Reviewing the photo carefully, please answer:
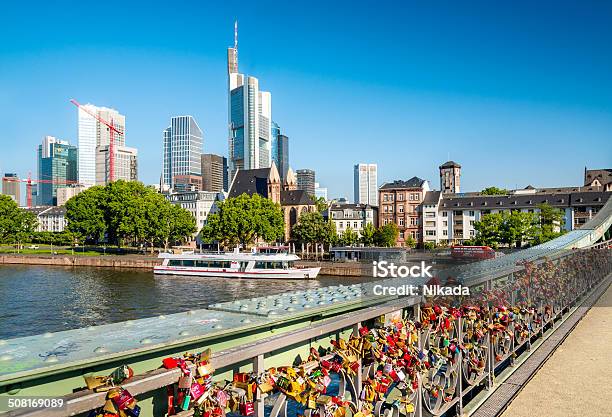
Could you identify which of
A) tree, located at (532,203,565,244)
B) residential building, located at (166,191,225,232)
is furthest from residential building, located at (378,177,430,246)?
residential building, located at (166,191,225,232)

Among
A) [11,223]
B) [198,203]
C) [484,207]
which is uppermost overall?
[198,203]

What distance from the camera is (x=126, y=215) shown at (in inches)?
3553

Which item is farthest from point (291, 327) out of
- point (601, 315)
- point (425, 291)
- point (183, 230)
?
point (183, 230)

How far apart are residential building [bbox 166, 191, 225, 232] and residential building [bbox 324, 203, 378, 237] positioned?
38.5 meters

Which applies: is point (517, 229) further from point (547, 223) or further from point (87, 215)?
point (87, 215)

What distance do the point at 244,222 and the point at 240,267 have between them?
27309 mm

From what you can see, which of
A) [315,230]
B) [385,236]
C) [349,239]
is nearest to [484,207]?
[385,236]

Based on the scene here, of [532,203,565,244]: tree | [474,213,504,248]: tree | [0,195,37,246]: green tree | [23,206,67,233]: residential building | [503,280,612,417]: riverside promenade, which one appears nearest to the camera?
[503,280,612,417]: riverside promenade

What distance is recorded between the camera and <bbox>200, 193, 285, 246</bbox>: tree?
85.1 metres

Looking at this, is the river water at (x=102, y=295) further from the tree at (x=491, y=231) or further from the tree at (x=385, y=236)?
the tree at (x=385, y=236)

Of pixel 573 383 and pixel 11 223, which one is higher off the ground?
pixel 11 223

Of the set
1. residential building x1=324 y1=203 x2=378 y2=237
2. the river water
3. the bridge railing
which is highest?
residential building x1=324 y1=203 x2=378 y2=237

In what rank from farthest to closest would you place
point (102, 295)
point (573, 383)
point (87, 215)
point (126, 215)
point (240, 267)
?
point (87, 215) < point (126, 215) < point (240, 267) < point (102, 295) < point (573, 383)

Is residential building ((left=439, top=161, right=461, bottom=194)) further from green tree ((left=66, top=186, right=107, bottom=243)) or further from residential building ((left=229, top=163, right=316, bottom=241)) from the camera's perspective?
green tree ((left=66, top=186, right=107, bottom=243))
